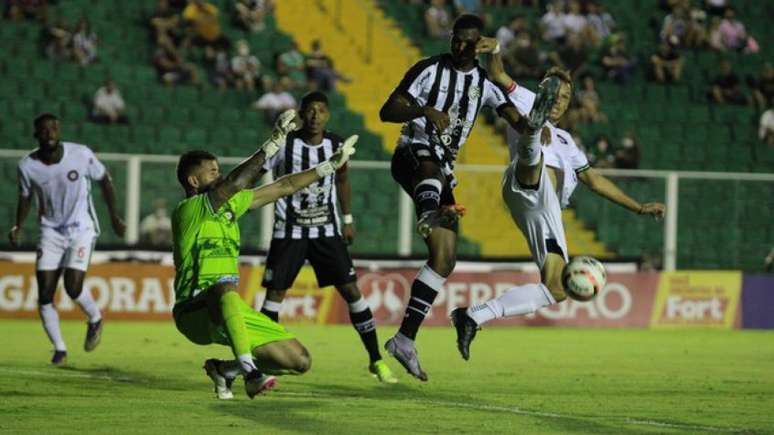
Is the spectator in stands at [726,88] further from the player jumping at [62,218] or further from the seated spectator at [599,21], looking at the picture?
the player jumping at [62,218]

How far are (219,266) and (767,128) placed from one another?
20471 millimetres

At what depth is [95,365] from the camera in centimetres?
1379

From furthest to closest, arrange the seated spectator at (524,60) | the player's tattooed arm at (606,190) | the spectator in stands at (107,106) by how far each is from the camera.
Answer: the seated spectator at (524,60), the spectator in stands at (107,106), the player's tattooed arm at (606,190)

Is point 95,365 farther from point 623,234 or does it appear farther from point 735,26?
point 735,26


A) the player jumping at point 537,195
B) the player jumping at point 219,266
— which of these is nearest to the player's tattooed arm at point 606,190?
the player jumping at point 537,195

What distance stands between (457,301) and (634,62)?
1085cm

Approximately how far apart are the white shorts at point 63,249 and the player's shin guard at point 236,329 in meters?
4.66

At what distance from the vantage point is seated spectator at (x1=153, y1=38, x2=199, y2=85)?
26.2 meters

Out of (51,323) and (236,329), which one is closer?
(236,329)

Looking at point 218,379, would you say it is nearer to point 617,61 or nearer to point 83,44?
point 83,44

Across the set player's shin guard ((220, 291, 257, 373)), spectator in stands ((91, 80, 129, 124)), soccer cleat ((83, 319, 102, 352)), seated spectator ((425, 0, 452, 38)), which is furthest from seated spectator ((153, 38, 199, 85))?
player's shin guard ((220, 291, 257, 373))

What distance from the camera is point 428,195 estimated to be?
37.1ft

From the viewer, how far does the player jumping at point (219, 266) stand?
9852 millimetres

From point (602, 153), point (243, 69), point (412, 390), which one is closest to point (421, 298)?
point (412, 390)
